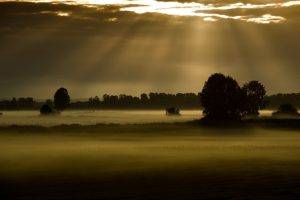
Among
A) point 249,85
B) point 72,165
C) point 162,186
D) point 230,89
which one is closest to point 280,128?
point 230,89

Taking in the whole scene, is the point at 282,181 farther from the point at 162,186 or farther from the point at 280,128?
the point at 280,128

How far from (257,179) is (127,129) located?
2383 inches

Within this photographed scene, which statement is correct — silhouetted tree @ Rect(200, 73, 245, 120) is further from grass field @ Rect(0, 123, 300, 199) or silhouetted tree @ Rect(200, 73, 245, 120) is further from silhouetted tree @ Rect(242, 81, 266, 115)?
grass field @ Rect(0, 123, 300, 199)

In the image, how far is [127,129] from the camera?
8681 cm

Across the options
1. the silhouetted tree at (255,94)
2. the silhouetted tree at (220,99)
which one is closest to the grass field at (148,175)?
the silhouetted tree at (220,99)

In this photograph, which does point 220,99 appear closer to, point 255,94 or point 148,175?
point 255,94

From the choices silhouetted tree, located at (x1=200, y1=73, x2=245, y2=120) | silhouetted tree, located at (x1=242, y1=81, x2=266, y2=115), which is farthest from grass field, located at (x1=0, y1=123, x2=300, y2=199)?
silhouetted tree, located at (x1=242, y1=81, x2=266, y2=115)

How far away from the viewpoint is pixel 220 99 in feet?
358

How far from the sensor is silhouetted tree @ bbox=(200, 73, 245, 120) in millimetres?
108312

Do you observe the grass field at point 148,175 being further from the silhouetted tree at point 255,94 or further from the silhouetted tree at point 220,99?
the silhouetted tree at point 255,94

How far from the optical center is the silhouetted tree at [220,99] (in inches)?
4264

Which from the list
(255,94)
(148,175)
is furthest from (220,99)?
(148,175)

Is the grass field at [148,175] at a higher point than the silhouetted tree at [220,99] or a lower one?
lower

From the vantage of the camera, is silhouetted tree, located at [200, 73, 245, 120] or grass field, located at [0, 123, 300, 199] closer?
grass field, located at [0, 123, 300, 199]
